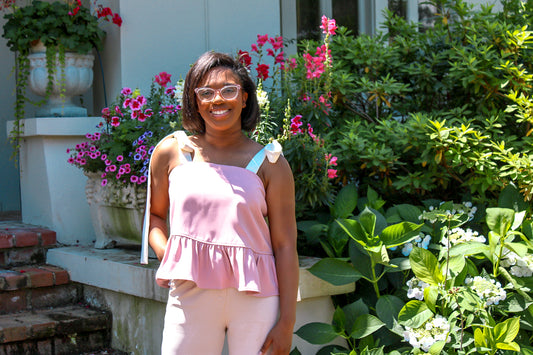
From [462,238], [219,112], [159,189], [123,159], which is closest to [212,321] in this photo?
[159,189]

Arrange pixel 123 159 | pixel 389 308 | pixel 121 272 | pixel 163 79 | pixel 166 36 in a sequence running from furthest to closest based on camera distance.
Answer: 1. pixel 166 36
2. pixel 163 79
3. pixel 123 159
4. pixel 121 272
5. pixel 389 308

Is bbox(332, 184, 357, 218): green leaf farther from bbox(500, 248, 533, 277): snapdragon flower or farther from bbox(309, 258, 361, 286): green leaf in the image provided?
bbox(500, 248, 533, 277): snapdragon flower

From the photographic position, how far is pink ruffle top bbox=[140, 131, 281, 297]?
203cm

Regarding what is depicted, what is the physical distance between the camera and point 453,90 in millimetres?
4465

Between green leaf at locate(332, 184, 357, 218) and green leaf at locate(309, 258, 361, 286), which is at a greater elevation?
green leaf at locate(332, 184, 357, 218)

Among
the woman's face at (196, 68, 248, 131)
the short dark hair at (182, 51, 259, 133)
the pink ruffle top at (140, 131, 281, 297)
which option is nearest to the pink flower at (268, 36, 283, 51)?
the short dark hair at (182, 51, 259, 133)

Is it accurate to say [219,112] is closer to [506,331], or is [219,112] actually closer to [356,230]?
[356,230]

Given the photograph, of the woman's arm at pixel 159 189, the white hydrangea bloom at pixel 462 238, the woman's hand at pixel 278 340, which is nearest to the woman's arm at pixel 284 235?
the woman's hand at pixel 278 340

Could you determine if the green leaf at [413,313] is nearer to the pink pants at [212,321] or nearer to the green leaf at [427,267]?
the green leaf at [427,267]

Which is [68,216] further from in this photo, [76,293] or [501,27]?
[501,27]

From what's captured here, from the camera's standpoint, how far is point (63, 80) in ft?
14.6

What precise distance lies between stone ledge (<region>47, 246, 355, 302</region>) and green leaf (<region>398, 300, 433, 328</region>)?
0.43 m

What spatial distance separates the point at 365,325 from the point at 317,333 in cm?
23

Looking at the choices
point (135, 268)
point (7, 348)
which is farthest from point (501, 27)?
point (7, 348)
